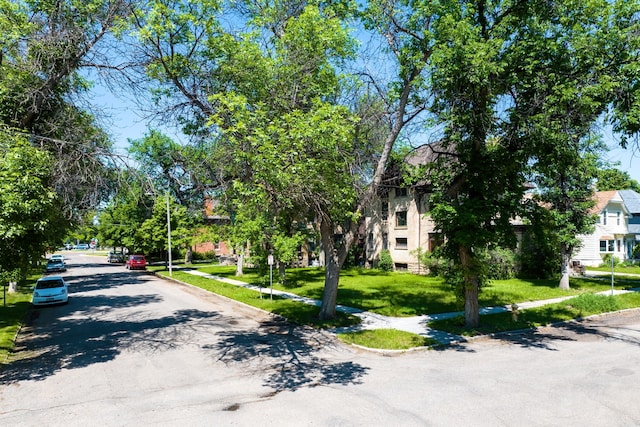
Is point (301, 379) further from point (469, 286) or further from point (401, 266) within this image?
point (401, 266)

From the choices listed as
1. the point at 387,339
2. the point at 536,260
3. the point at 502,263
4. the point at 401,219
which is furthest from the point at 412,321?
the point at 401,219

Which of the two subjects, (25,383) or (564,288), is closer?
(25,383)

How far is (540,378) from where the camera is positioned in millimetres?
9164

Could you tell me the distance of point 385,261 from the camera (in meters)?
36.0

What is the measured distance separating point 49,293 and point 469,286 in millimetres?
18820

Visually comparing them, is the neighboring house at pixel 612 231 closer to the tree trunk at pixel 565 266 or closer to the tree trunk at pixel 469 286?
the tree trunk at pixel 565 266

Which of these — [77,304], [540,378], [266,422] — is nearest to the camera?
[266,422]

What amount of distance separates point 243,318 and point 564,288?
17.9m

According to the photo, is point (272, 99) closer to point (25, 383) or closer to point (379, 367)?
point (379, 367)

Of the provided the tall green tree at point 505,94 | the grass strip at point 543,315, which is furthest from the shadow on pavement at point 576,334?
the tall green tree at point 505,94

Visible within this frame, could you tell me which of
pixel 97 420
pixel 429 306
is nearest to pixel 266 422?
pixel 97 420

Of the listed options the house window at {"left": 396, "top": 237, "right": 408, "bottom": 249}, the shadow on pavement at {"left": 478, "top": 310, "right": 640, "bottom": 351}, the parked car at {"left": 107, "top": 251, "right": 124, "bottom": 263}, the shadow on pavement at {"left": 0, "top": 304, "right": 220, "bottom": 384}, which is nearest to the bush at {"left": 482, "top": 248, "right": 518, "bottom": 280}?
the house window at {"left": 396, "top": 237, "right": 408, "bottom": 249}

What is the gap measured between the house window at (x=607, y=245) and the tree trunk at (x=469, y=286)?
39183 millimetres

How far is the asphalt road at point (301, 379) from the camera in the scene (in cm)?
721
